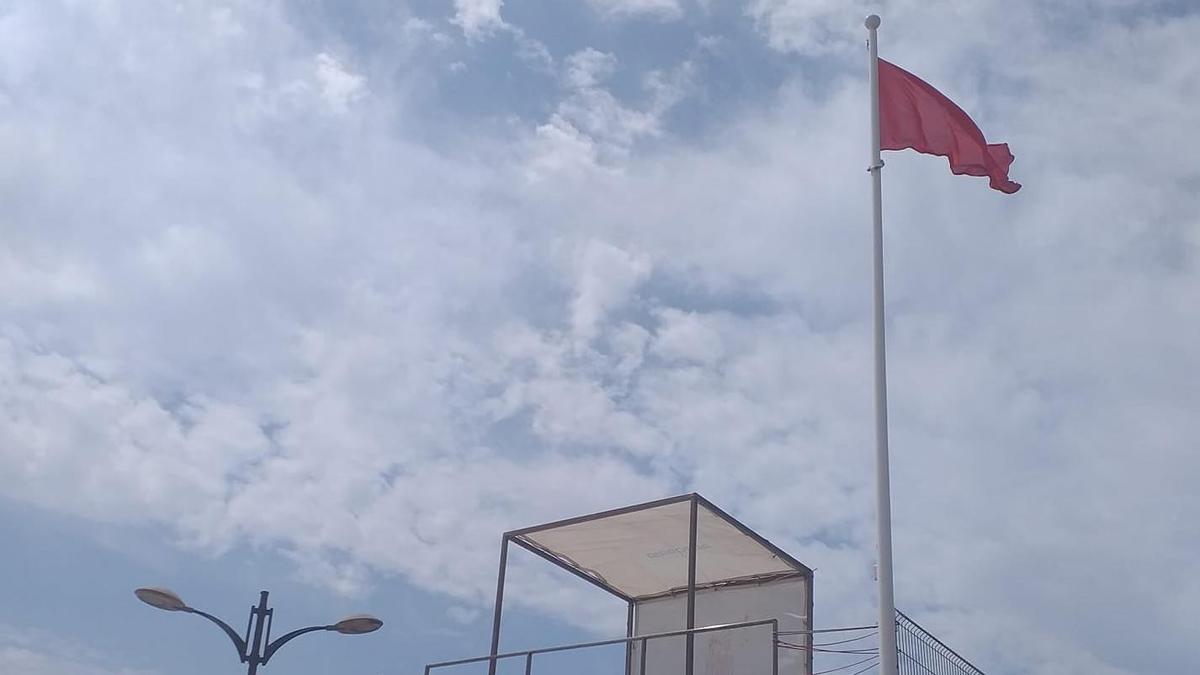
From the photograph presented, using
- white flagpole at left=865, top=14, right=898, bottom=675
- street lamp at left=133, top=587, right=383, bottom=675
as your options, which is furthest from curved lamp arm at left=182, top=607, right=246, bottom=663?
white flagpole at left=865, top=14, right=898, bottom=675

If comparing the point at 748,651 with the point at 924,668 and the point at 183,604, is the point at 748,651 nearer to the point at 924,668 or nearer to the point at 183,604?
the point at 924,668

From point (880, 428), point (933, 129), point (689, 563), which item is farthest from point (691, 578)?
point (933, 129)

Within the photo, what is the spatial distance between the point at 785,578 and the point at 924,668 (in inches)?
152

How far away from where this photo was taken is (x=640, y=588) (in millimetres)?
21891

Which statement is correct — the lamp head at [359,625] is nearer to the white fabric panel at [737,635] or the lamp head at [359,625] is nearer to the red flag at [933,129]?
the white fabric panel at [737,635]

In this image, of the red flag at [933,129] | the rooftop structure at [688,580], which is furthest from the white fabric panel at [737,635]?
the red flag at [933,129]

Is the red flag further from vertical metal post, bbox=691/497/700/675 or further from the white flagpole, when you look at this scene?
vertical metal post, bbox=691/497/700/675

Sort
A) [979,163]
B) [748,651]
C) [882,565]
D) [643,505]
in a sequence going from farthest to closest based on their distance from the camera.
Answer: [748,651]
[643,505]
[979,163]
[882,565]

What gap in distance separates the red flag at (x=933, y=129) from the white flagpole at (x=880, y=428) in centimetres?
24

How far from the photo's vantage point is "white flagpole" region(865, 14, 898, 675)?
1245 cm

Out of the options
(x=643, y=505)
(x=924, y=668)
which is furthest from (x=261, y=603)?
(x=924, y=668)

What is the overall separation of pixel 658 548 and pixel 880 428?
22.4 ft

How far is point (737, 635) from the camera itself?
1980 cm

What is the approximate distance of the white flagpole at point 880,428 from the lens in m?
12.5
